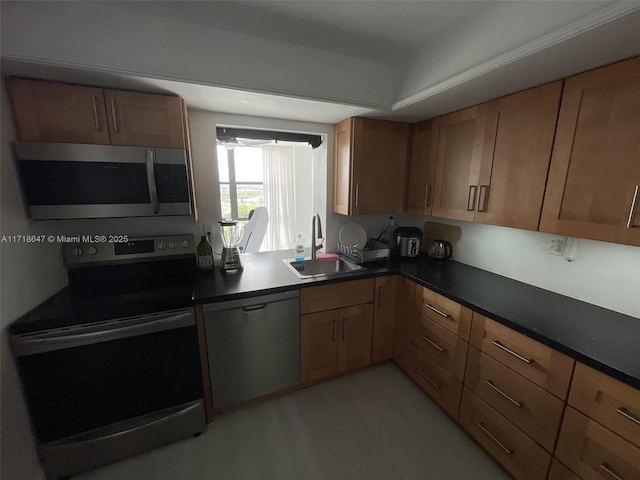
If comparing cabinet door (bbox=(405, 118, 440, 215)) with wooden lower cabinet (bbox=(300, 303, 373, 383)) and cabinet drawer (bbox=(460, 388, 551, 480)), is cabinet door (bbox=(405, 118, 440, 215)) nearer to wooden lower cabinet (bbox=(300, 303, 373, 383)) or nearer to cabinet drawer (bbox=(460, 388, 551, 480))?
wooden lower cabinet (bbox=(300, 303, 373, 383))

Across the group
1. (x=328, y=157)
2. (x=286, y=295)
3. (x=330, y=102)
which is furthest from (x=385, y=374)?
(x=330, y=102)

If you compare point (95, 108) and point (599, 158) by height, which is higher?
point (95, 108)

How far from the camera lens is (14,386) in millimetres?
1183

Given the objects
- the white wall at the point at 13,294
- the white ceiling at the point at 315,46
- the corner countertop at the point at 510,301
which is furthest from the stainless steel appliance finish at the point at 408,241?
the white wall at the point at 13,294

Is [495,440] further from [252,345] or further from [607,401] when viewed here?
[252,345]

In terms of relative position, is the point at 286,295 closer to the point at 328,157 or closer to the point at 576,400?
the point at 328,157

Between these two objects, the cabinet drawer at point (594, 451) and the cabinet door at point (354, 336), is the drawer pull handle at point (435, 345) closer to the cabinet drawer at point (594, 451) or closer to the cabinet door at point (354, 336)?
the cabinet door at point (354, 336)

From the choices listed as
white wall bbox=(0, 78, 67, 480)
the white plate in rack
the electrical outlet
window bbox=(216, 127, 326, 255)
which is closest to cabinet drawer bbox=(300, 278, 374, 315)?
the white plate in rack

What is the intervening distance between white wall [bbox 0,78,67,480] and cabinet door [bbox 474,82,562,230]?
2.51m

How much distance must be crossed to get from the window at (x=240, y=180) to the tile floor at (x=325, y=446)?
285 cm

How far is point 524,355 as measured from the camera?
1228 mm

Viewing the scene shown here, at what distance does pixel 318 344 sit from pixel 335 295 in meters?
0.38

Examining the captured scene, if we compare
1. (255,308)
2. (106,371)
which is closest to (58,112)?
(106,371)

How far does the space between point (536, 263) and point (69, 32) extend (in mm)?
2751
